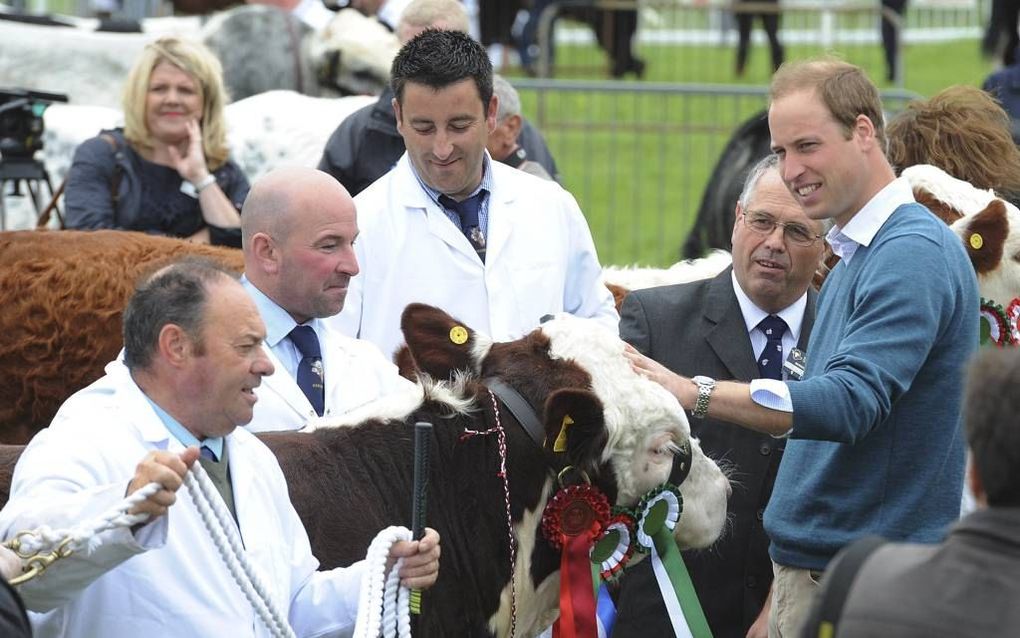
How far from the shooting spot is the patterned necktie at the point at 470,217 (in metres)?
5.75

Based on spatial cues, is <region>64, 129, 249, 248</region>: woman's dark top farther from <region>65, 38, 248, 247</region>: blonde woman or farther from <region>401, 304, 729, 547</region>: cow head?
<region>401, 304, 729, 547</region>: cow head

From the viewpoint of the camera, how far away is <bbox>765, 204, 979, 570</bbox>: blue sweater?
4156 millimetres

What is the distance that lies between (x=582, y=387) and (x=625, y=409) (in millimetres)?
Result: 134

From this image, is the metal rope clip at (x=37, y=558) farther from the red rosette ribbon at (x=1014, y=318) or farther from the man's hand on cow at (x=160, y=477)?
the red rosette ribbon at (x=1014, y=318)

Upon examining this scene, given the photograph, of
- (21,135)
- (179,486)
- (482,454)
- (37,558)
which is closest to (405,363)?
(482,454)

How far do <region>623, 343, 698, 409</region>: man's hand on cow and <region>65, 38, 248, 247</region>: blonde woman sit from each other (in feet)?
11.0

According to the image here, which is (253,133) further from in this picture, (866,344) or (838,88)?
(866,344)

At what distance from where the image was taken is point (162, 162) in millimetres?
7543

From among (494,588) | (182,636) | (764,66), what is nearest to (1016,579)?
(182,636)

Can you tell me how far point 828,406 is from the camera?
4.11 metres

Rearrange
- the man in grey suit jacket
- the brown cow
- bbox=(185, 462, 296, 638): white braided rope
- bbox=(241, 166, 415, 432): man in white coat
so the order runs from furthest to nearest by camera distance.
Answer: the brown cow
the man in grey suit jacket
bbox=(241, 166, 415, 432): man in white coat
bbox=(185, 462, 296, 638): white braided rope

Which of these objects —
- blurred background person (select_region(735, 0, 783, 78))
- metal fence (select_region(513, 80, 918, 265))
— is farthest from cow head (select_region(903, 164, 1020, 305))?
blurred background person (select_region(735, 0, 783, 78))

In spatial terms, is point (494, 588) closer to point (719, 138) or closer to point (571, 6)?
point (719, 138)

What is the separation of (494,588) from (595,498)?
373 mm
